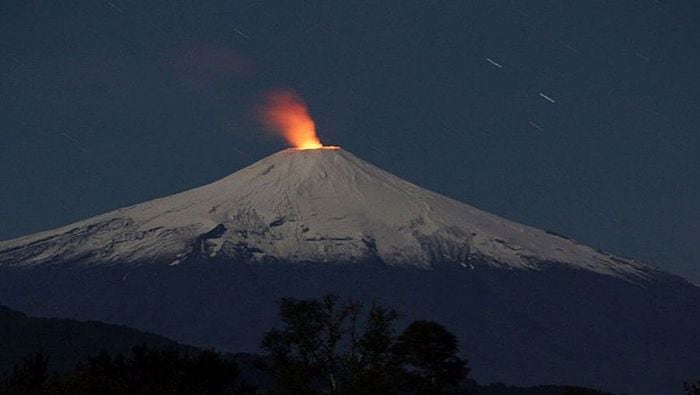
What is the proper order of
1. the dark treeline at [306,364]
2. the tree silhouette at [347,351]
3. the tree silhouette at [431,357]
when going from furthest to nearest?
the tree silhouette at [431,357] < the tree silhouette at [347,351] < the dark treeline at [306,364]

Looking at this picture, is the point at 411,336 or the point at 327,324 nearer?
the point at 327,324

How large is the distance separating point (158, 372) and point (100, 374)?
3.57m

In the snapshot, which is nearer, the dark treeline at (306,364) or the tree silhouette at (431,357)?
the dark treeline at (306,364)

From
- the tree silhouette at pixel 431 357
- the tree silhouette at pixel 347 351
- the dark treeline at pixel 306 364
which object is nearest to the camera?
the dark treeline at pixel 306 364

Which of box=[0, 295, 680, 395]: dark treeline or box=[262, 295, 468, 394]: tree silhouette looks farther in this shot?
box=[262, 295, 468, 394]: tree silhouette

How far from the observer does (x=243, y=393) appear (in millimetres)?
83250

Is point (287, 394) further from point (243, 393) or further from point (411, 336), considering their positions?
point (411, 336)

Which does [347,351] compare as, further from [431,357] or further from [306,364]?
[431,357]

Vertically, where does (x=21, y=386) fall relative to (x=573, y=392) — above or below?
below

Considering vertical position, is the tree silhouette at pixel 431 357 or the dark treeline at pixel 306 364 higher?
the tree silhouette at pixel 431 357

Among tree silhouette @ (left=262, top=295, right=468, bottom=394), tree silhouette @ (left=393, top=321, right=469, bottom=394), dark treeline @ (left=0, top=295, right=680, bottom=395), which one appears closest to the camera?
dark treeline @ (left=0, top=295, right=680, bottom=395)

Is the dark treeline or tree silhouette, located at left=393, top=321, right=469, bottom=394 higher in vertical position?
tree silhouette, located at left=393, top=321, right=469, bottom=394

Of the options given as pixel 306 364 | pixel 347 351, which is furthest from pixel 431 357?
pixel 306 364

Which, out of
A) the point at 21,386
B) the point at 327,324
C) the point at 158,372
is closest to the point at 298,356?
the point at 327,324
